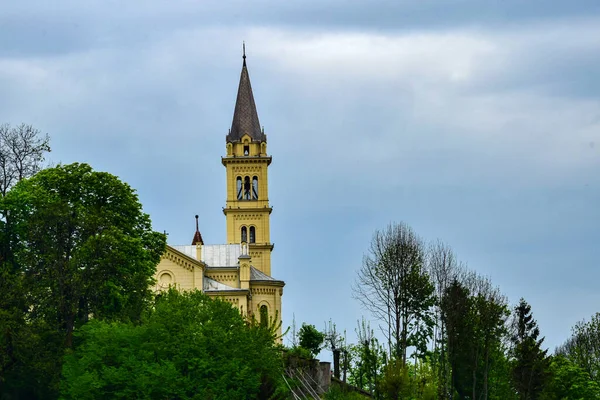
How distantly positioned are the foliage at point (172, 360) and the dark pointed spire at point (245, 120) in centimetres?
7368

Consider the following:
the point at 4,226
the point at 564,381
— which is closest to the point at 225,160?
the point at 564,381

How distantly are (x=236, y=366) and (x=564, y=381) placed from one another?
110 feet

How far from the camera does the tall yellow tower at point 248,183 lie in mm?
138125

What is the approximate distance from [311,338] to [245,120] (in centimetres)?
4840

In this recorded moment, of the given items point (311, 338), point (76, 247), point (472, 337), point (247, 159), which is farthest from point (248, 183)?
point (76, 247)

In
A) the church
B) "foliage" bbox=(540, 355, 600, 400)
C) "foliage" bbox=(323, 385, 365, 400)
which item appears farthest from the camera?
the church

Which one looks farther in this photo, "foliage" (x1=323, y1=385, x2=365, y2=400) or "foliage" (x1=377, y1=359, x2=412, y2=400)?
"foliage" (x1=323, y1=385, x2=365, y2=400)

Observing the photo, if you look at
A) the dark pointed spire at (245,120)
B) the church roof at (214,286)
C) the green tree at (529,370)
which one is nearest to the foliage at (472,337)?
the green tree at (529,370)

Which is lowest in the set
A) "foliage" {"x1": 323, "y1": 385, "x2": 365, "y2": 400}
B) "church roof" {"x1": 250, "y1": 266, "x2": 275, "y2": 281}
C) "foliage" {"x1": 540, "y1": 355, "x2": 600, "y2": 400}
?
"foliage" {"x1": 323, "y1": 385, "x2": 365, "y2": 400}

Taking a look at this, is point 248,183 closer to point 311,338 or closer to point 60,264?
point 311,338

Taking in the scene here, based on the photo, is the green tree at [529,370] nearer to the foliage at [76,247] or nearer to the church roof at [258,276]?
the foliage at [76,247]

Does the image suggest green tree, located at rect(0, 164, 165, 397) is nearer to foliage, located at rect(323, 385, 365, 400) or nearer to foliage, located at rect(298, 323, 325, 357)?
foliage, located at rect(323, 385, 365, 400)

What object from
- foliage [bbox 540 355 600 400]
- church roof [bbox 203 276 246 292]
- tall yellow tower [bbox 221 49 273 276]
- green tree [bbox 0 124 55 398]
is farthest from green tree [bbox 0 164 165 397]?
tall yellow tower [bbox 221 49 273 276]

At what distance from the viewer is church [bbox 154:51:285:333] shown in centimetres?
12281
